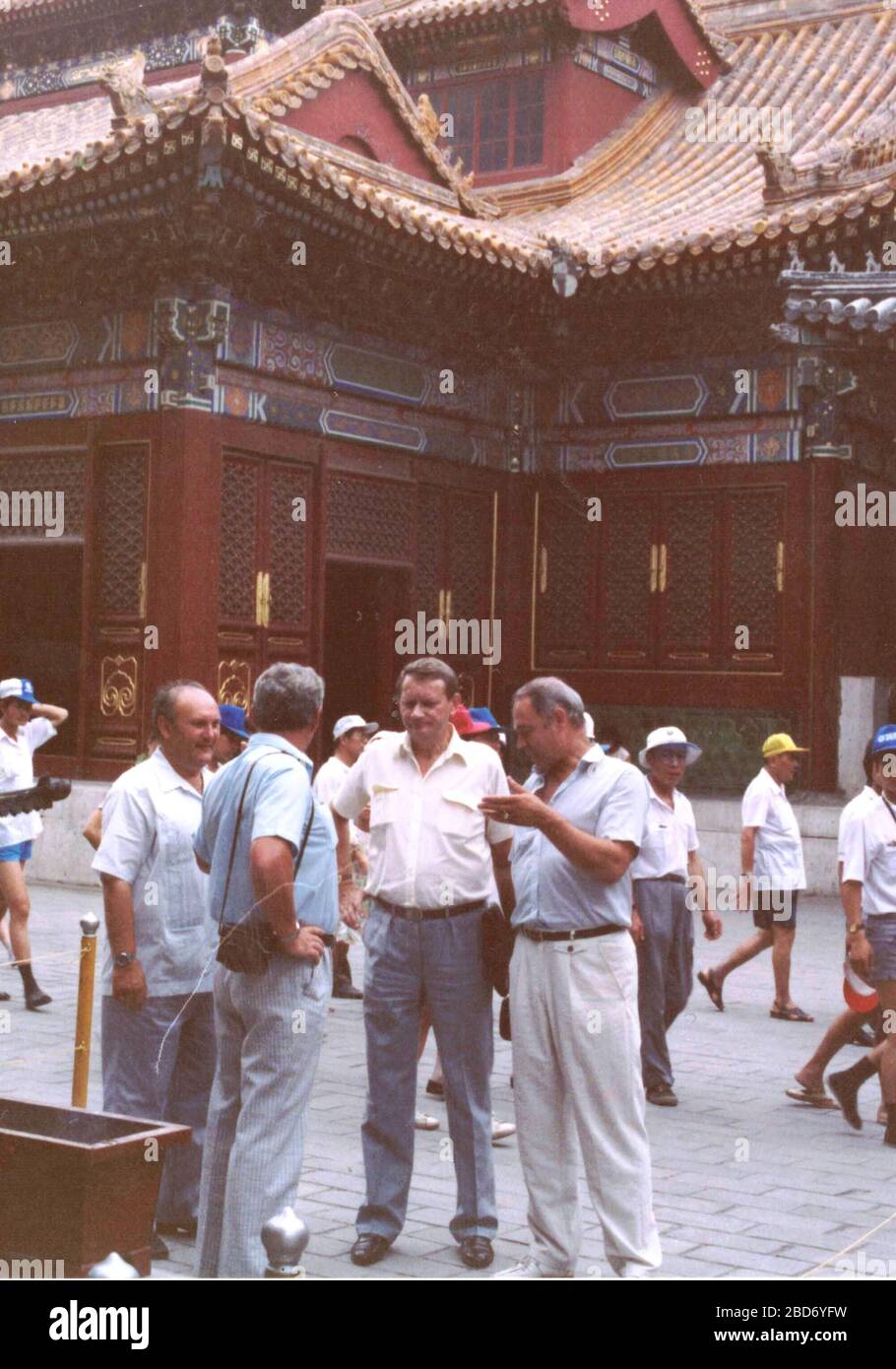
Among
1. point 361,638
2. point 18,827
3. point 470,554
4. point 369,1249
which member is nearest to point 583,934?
point 369,1249

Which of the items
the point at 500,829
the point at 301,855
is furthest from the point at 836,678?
the point at 301,855

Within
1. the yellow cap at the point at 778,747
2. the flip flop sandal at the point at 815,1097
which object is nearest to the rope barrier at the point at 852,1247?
the flip flop sandal at the point at 815,1097

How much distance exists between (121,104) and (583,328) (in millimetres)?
5708

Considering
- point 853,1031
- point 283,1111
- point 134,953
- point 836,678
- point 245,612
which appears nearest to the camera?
point 283,1111

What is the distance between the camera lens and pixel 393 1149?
19.4 ft

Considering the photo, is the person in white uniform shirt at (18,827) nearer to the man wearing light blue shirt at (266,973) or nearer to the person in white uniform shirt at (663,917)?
the person in white uniform shirt at (663,917)

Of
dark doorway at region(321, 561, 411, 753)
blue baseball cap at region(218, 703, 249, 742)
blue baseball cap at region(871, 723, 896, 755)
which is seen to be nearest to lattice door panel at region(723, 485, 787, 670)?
dark doorway at region(321, 561, 411, 753)

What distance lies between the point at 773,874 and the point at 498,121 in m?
12.7

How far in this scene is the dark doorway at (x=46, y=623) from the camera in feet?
66.4

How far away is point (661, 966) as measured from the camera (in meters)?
8.30

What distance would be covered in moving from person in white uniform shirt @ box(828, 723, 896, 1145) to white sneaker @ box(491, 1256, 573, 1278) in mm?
2541

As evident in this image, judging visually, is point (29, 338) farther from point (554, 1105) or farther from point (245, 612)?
point (554, 1105)

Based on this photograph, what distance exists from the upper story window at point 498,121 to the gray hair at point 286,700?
16154 mm

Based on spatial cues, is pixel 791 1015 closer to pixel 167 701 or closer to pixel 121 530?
pixel 167 701
